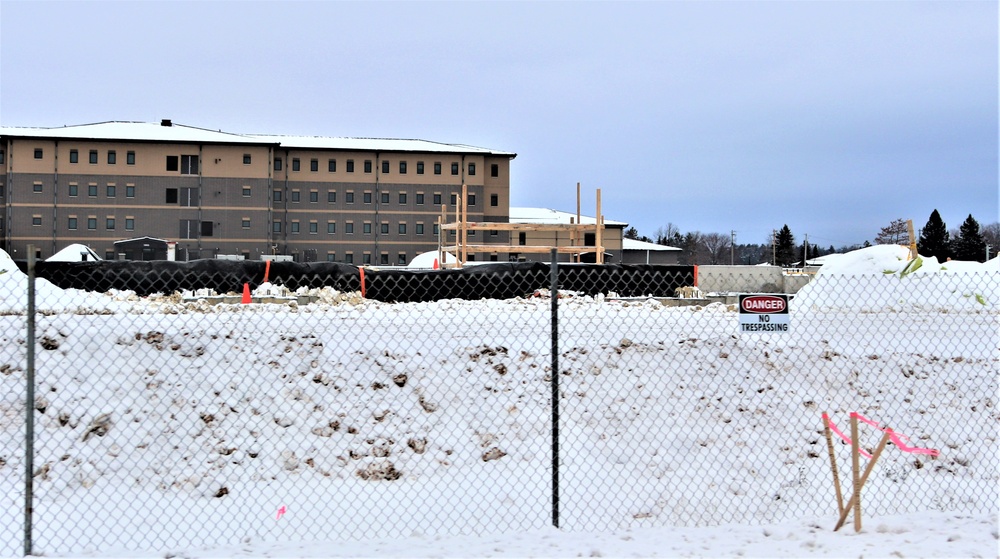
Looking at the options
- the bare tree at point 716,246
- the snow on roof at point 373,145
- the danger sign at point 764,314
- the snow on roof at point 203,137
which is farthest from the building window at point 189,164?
the bare tree at point 716,246

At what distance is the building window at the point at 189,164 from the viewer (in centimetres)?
6431

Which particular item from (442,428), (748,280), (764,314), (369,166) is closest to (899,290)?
(748,280)

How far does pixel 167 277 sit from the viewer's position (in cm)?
1603

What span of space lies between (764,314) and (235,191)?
208ft

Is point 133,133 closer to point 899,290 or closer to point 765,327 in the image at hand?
point 899,290

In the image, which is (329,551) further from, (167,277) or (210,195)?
(210,195)

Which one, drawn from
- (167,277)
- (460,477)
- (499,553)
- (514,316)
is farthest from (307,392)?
(167,277)

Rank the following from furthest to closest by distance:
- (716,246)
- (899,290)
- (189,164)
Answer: (716,246)
(189,164)
(899,290)

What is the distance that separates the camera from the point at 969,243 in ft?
247

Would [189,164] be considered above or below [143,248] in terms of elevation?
above

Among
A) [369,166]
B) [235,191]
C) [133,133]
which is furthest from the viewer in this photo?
[369,166]

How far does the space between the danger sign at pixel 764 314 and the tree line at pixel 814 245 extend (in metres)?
43.4

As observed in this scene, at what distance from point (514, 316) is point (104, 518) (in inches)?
265

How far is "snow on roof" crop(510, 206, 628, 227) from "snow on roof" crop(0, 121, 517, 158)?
7146 millimetres
